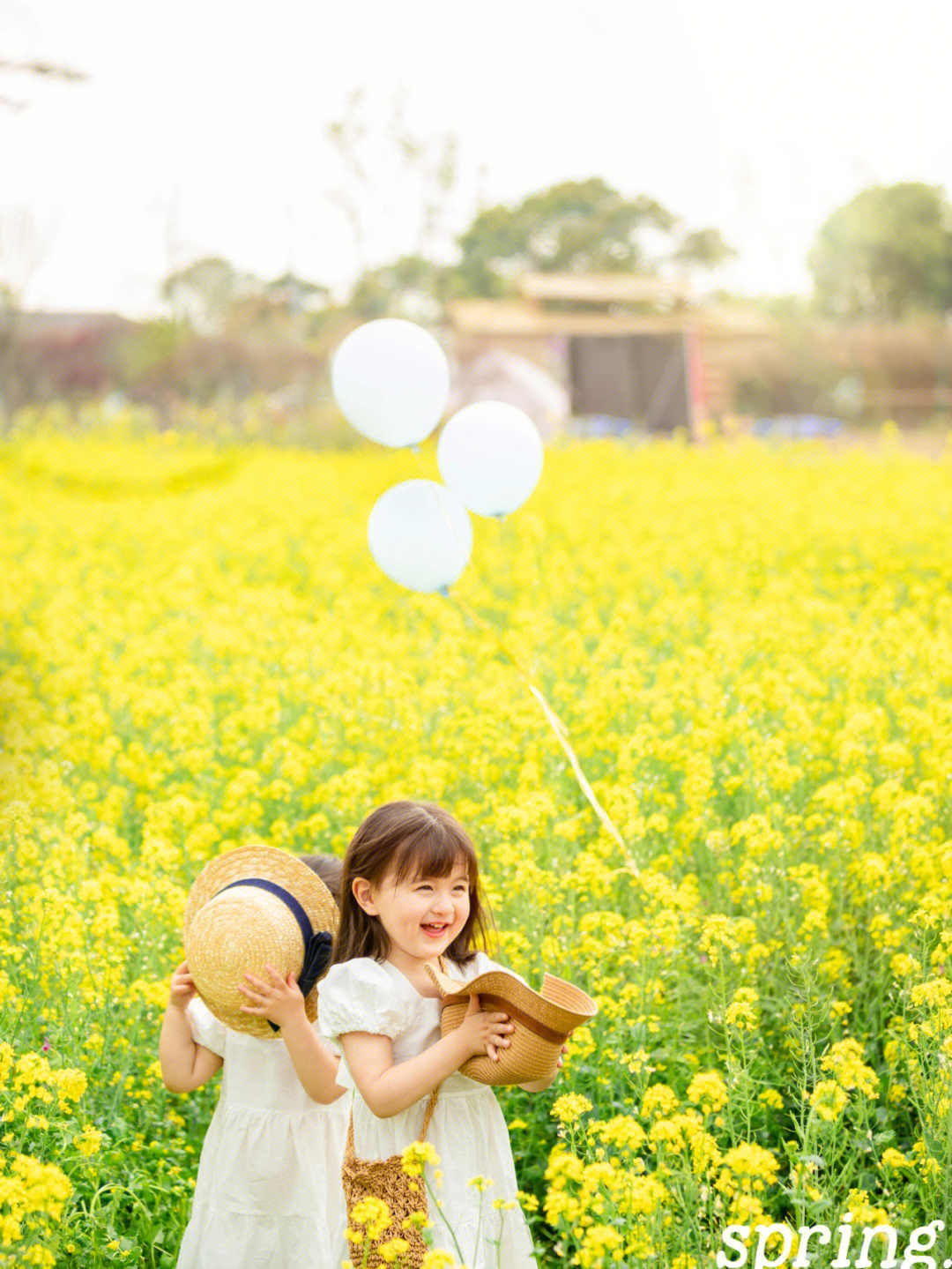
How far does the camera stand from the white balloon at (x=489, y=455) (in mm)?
4305

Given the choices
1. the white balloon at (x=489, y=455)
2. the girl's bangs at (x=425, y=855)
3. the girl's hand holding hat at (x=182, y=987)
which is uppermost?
the white balloon at (x=489, y=455)

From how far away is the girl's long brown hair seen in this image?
7.79 ft

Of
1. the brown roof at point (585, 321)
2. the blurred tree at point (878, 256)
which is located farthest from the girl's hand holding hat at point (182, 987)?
the blurred tree at point (878, 256)

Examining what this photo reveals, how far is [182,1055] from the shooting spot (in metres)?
2.71

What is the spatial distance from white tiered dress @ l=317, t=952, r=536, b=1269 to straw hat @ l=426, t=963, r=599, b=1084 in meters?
0.10

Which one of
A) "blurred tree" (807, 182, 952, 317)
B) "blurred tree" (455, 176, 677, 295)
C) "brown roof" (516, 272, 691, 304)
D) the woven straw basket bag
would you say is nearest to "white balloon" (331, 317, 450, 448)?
the woven straw basket bag

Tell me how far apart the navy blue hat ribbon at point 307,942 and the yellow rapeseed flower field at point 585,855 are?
0.47 m

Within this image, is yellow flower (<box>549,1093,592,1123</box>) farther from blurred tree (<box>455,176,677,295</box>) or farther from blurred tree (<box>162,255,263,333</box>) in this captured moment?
blurred tree (<box>455,176,677,295</box>)

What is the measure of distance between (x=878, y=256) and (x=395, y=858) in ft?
81.3

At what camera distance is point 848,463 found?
51.1 feet

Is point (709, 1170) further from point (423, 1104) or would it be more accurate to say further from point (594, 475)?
point (594, 475)

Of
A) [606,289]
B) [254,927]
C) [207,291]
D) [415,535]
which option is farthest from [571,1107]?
[606,289]

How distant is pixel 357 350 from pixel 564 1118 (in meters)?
2.39

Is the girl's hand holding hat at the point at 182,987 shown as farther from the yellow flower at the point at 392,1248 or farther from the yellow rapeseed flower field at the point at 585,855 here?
the yellow flower at the point at 392,1248
